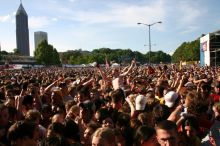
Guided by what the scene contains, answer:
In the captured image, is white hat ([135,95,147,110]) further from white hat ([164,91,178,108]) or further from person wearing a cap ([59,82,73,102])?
person wearing a cap ([59,82,73,102])

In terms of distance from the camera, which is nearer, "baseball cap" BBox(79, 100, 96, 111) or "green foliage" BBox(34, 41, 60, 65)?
"baseball cap" BBox(79, 100, 96, 111)

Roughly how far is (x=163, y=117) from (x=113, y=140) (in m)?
1.99

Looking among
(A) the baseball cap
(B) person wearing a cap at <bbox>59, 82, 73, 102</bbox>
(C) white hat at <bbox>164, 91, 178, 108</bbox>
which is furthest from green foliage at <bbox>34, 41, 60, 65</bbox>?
(C) white hat at <bbox>164, 91, 178, 108</bbox>

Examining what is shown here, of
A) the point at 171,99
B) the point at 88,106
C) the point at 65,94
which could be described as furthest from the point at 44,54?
the point at 171,99

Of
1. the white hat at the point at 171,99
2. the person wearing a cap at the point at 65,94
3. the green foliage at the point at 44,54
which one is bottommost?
the person wearing a cap at the point at 65,94

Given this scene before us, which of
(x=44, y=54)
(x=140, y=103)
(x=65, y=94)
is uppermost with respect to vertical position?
(x=44, y=54)

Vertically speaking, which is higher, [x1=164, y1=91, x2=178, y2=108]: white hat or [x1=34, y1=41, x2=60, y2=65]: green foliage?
[x1=34, y1=41, x2=60, y2=65]: green foliage

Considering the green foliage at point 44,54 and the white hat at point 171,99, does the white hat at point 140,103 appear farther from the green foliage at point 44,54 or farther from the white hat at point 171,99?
the green foliage at point 44,54

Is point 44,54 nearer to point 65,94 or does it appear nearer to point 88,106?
point 65,94

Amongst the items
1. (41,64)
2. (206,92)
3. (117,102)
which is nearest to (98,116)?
(117,102)

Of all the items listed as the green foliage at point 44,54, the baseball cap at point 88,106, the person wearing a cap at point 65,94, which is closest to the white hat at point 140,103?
the baseball cap at point 88,106

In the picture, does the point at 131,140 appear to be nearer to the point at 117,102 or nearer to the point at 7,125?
the point at 7,125

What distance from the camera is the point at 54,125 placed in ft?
17.9

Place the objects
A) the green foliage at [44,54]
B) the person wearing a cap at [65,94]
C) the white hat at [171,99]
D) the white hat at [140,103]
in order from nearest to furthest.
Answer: the white hat at [140,103] < the white hat at [171,99] < the person wearing a cap at [65,94] < the green foliage at [44,54]
